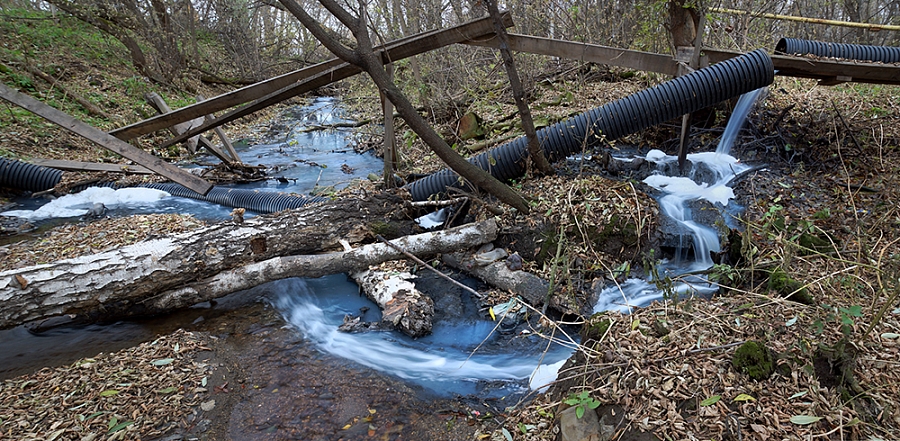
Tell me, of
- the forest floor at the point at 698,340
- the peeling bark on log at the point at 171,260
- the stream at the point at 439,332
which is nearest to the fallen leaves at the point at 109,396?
the forest floor at the point at 698,340

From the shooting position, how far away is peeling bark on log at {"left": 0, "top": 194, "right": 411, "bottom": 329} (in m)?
4.11

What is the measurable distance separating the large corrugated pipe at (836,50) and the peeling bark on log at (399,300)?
243 inches

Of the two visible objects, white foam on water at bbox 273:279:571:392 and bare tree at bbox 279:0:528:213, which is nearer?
white foam on water at bbox 273:279:571:392

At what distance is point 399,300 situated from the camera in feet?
15.8

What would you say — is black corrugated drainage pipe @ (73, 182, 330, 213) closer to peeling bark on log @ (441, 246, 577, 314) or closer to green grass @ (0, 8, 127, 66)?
peeling bark on log @ (441, 246, 577, 314)

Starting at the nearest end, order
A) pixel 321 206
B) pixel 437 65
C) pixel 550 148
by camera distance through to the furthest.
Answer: pixel 321 206 → pixel 550 148 → pixel 437 65

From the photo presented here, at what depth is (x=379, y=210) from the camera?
5.73 meters

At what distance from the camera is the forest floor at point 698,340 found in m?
2.46

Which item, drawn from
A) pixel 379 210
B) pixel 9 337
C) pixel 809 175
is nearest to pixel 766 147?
pixel 809 175

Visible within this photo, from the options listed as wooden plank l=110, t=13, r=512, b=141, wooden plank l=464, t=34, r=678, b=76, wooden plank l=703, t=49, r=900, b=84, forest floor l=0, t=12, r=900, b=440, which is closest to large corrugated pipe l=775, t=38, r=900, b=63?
wooden plank l=703, t=49, r=900, b=84

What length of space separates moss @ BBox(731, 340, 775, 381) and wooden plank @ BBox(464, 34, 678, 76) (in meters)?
4.70

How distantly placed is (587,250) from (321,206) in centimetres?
308

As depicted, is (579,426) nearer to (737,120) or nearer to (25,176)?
(737,120)

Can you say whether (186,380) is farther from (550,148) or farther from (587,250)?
(550,148)
